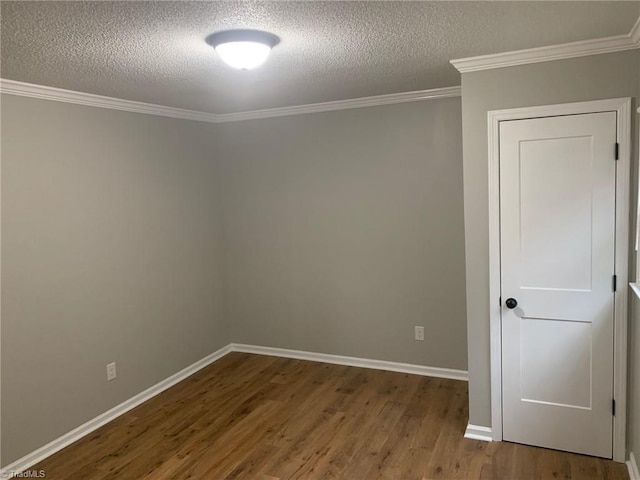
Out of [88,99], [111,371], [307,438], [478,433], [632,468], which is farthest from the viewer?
[111,371]

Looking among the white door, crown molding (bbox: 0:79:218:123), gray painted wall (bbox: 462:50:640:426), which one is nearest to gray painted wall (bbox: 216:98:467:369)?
crown molding (bbox: 0:79:218:123)

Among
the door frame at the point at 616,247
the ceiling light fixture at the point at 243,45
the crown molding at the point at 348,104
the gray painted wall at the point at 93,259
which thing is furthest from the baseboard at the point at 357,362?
the ceiling light fixture at the point at 243,45

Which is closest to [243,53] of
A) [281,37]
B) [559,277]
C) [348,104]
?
[281,37]

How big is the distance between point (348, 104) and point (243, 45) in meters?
2.07

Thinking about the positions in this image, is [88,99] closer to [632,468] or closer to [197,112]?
[197,112]

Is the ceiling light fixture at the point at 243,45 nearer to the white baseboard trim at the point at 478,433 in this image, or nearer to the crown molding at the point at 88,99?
the crown molding at the point at 88,99

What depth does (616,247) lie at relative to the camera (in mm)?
2746

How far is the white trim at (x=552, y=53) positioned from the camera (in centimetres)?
257

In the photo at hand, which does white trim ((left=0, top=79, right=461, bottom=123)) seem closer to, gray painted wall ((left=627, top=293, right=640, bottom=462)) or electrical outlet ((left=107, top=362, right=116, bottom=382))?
electrical outlet ((left=107, top=362, right=116, bottom=382))

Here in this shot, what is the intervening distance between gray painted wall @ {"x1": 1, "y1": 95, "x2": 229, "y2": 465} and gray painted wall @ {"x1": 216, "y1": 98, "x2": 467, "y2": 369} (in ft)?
1.33

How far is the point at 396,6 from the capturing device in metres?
1.96

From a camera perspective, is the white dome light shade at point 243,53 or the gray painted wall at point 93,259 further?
the gray painted wall at point 93,259

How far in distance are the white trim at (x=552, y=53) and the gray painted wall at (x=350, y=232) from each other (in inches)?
39.0

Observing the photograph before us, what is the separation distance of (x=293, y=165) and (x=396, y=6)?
2.68 meters
